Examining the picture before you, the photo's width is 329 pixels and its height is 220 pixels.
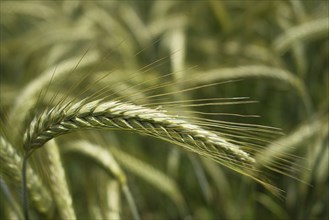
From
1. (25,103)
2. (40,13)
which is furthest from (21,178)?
(40,13)

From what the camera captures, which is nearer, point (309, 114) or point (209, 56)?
point (309, 114)

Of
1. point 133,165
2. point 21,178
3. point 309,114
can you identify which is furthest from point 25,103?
point 309,114

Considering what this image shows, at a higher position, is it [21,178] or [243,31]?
[243,31]

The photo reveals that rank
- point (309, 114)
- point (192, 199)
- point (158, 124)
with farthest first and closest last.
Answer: point (192, 199) < point (309, 114) < point (158, 124)

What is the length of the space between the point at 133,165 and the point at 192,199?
66cm

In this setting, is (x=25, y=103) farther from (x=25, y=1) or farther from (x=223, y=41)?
(x=25, y=1)

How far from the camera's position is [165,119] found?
122 cm

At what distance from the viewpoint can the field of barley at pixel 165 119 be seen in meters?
1.28

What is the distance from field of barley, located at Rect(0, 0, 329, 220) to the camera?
4.19ft

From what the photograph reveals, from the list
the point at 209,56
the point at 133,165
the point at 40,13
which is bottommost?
the point at 133,165

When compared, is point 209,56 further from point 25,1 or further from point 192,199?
point 25,1

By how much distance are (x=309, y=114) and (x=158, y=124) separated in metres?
1.17

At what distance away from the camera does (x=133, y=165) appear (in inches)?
79.7

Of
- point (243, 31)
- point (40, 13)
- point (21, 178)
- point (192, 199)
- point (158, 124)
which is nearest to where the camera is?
point (158, 124)
